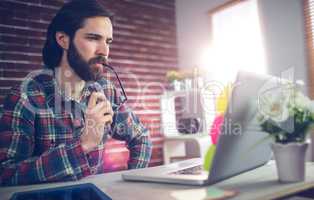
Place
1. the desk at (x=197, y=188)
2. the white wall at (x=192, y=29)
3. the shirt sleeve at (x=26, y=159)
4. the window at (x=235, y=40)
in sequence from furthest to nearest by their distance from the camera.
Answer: the white wall at (x=192, y=29) < the window at (x=235, y=40) < the shirt sleeve at (x=26, y=159) < the desk at (x=197, y=188)

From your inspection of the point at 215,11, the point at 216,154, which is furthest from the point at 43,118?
the point at 215,11

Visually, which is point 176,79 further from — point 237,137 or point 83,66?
point 237,137

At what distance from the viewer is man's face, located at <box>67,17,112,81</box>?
196 centimetres

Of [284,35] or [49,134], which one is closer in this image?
[49,134]

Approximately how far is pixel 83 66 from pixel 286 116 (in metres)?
1.39

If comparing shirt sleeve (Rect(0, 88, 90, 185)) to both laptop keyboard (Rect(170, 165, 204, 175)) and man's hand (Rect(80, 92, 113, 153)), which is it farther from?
laptop keyboard (Rect(170, 165, 204, 175))

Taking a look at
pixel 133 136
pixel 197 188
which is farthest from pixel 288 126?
pixel 133 136

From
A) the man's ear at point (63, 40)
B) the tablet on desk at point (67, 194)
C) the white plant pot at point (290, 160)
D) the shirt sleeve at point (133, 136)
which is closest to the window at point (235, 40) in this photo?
the shirt sleeve at point (133, 136)

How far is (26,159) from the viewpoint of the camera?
1160 millimetres

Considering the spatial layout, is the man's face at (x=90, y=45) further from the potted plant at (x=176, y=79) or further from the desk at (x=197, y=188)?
the potted plant at (x=176, y=79)

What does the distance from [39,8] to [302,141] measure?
9.02ft

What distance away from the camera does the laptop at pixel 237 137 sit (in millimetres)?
715

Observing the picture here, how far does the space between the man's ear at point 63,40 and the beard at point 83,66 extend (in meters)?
0.02

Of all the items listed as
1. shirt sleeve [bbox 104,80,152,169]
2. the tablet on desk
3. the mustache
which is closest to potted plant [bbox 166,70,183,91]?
the mustache
